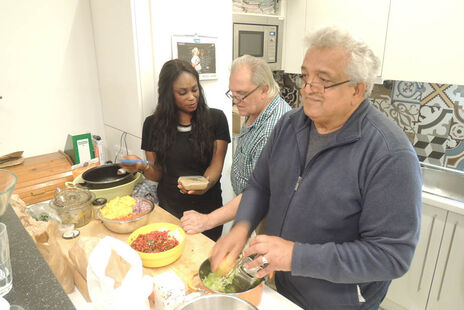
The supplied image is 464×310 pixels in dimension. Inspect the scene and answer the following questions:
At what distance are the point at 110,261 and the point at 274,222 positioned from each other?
1.82 ft

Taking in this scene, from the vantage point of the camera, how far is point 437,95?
2.35 metres

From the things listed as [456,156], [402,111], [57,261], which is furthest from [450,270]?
[57,261]

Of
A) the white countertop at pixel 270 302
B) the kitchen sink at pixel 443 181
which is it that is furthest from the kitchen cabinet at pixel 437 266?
the white countertop at pixel 270 302

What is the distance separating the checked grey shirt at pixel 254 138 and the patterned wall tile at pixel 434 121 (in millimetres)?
1424

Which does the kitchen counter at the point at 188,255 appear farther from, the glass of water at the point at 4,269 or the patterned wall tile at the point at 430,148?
the patterned wall tile at the point at 430,148

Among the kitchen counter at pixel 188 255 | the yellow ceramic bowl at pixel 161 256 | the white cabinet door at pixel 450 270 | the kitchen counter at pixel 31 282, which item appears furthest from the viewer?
the white cabinet door at pixel 450 270

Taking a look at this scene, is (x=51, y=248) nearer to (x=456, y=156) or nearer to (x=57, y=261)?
(x=57, y=261)

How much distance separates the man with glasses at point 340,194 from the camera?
853mm

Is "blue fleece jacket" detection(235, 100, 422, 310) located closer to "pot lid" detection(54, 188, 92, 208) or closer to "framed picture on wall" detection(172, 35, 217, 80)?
"pot lid" detection(54, 188, 92, 208)

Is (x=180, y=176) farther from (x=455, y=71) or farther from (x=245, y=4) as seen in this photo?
(x=455, y=71)

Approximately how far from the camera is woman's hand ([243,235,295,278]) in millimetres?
917

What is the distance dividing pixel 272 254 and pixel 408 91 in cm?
211

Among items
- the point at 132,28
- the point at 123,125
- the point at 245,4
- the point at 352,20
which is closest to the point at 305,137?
the point at 132,28

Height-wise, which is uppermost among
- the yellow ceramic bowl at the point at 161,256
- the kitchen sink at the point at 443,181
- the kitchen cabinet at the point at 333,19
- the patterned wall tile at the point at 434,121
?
the kitchen cabinet at the point at 333,19
